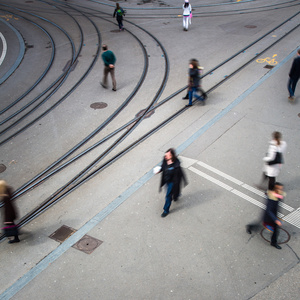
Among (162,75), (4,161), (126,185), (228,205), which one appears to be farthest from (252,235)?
(162,75)

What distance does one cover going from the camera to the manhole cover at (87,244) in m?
6.73

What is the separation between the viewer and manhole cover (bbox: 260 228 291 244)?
21.3 ft

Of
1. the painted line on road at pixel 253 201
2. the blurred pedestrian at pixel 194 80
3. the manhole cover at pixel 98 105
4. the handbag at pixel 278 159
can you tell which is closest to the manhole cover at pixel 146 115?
the blurred pedestrian at pixel 194 80

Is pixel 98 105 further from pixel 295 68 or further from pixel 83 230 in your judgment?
pixel 295 68

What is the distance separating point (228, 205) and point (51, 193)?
163 inches

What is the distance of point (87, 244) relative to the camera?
686 centimetres

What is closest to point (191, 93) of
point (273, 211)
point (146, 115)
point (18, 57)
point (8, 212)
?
point (146, 115)

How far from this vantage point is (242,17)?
2238 cm

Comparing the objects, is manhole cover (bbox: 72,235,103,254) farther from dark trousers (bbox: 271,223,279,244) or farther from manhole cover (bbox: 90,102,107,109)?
manhole cover (bbox: 90,102,107,109)

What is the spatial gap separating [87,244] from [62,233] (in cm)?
73

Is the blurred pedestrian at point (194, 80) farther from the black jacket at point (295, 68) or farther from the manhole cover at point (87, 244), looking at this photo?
the manhole cover at point (87, 244)

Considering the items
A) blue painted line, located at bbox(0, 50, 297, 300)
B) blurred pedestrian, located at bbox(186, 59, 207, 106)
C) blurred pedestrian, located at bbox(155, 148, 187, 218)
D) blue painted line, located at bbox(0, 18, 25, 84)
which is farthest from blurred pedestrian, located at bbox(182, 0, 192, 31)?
blurred pedestrian, located at bbox(155, 148, 187, 218)

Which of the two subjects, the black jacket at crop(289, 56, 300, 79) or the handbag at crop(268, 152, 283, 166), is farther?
the black jacket at crop(289, 56, 300, 79)

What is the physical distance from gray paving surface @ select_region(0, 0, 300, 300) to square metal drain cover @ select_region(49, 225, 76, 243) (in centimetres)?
10
